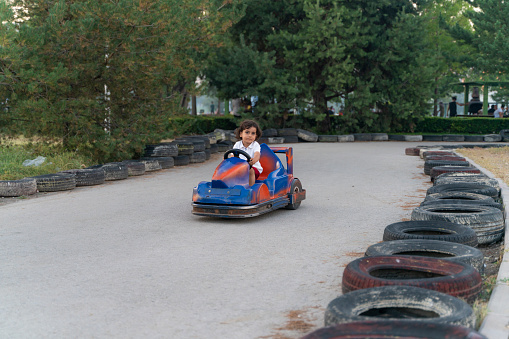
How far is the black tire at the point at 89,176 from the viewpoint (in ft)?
36.7

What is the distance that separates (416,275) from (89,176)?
819 cm

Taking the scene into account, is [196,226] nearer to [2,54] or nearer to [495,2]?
[2,54]

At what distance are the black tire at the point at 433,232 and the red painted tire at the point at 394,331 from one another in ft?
7.75

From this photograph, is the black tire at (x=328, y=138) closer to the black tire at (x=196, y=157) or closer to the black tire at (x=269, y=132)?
the black tire at (x=269, y=132)

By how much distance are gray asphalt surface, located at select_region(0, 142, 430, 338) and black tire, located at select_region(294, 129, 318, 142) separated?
15781mm

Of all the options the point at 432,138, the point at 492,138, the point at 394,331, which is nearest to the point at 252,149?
the point at 394,331

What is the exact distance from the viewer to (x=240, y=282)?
4816 mm

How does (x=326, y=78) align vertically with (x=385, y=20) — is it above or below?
A: below

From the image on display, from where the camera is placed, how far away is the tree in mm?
12625

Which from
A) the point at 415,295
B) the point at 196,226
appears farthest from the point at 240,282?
the point at 196,226

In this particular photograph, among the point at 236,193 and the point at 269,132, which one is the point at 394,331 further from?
the point at 269,132

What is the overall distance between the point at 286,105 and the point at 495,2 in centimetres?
966

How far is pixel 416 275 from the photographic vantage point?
4355 millimetres

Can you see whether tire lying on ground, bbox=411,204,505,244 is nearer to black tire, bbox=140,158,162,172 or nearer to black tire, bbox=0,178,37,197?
black tire, bbox=0,178,37,197
